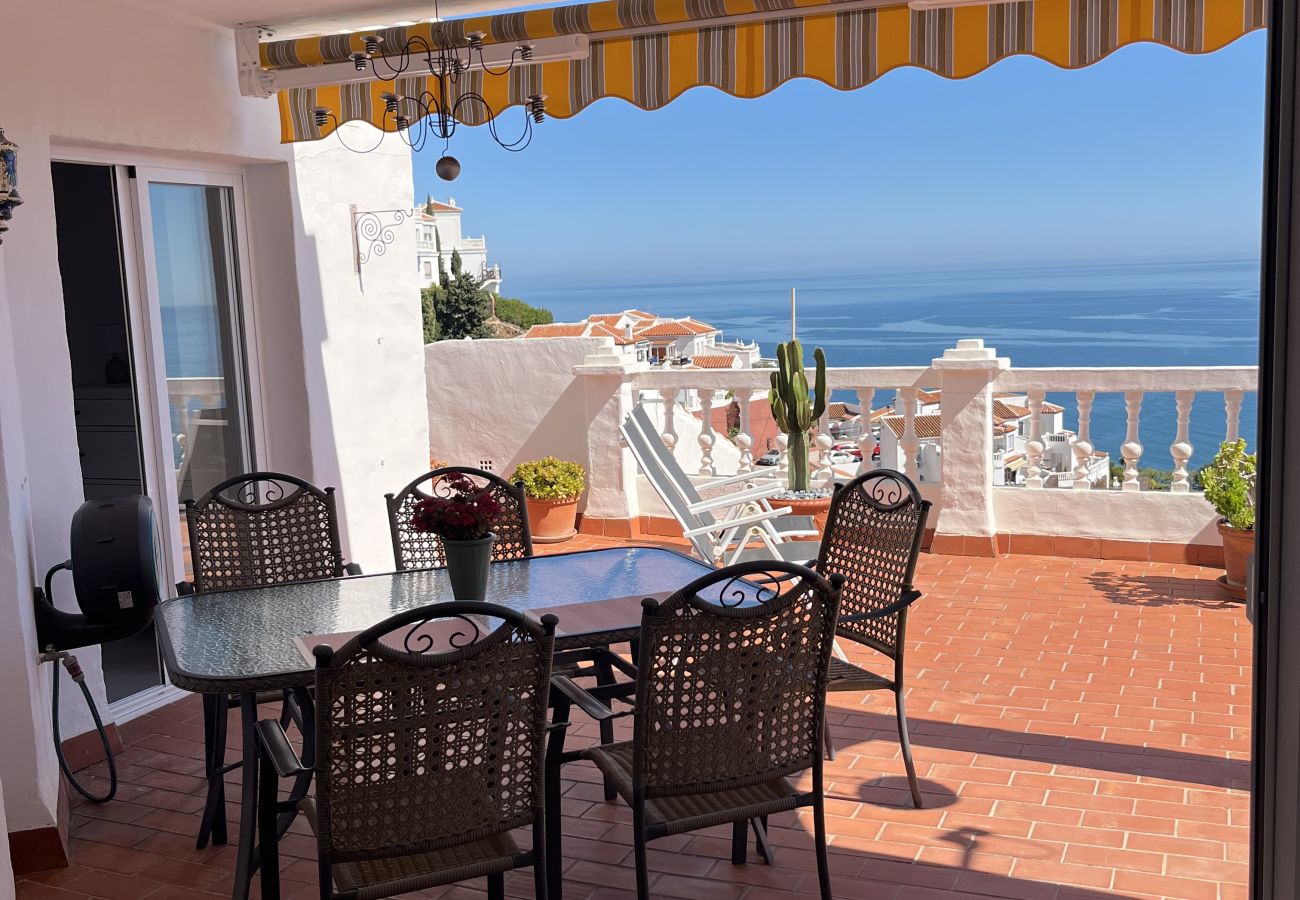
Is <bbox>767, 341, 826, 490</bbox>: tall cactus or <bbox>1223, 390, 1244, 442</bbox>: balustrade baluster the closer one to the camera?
<bbox>1223, 390, 1244, 442</bbox>: balustrade baluster

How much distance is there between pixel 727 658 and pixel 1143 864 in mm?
1570

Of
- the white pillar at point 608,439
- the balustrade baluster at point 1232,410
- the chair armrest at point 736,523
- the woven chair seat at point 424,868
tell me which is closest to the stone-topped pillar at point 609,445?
the white pillar at point 608,439

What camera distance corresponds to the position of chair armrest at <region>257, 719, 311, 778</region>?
2650 mm

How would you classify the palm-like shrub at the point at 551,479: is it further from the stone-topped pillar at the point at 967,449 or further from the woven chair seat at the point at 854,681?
the woven chair seat at the point at 854,681

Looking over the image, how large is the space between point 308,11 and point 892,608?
12.4 feet

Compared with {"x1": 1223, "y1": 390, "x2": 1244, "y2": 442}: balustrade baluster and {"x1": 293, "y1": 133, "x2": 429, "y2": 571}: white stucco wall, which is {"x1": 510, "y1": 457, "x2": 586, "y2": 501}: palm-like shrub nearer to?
{"x1": 293, "y1": 133, "x2": 429, "y2": 571}: white stucco wall

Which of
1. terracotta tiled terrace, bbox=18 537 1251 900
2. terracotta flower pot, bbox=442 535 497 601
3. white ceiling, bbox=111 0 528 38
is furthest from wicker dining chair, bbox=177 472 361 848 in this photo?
white ceiling, bbox=111 0 528 38

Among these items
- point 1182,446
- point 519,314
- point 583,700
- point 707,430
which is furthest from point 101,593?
point 519,314

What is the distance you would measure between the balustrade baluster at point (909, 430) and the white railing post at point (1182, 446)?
154 centimetres

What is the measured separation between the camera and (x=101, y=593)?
4.07 m

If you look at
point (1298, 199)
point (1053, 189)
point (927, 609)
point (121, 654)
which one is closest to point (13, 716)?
point (121, 654)

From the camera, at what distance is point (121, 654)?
545 cm

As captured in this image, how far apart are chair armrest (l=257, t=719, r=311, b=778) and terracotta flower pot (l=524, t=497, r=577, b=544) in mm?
5175

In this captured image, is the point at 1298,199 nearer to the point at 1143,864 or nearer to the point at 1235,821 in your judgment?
the point at 1143,864
